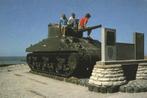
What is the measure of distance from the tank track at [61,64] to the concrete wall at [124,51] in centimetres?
264

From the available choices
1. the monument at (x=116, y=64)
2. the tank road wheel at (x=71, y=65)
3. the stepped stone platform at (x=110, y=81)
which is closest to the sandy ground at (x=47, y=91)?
the stepped stone platform at (x=110, y=81)

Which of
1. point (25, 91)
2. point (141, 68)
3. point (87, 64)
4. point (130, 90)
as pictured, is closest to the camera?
point (130, 90)

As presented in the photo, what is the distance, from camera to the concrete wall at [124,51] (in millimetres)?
14492

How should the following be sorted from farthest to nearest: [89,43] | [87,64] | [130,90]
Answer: [89,43] < [87,64] < [130,90]

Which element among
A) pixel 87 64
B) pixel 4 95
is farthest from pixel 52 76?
pixel 4 95

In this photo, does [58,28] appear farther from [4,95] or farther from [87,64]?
[4,95]

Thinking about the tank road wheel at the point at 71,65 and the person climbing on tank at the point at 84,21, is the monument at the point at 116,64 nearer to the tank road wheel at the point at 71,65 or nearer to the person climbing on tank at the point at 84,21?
the tank road wheel at the point at 71,65

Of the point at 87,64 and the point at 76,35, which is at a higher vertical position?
the point at 76,35

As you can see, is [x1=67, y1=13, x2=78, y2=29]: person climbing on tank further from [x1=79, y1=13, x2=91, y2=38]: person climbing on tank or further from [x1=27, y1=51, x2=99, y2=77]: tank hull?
[x1=27, y1=51, x2=99, y2=77]: tank hull

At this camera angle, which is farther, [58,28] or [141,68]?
[58,28]

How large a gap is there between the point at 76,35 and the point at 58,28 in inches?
51.4

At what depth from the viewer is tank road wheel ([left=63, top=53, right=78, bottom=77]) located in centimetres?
1695

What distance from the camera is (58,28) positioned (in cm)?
2027

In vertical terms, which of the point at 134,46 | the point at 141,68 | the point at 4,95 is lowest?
the point at 4,95
